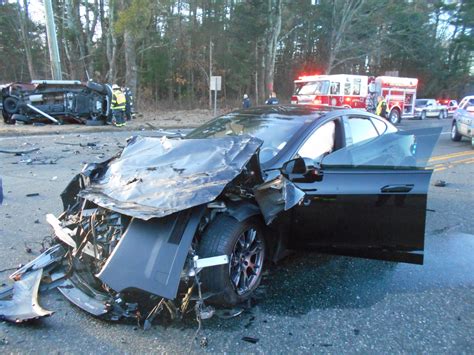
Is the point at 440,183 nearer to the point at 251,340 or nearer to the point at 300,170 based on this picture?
the point at 300,170

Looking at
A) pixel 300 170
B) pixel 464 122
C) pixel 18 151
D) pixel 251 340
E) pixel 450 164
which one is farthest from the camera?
pixel 464 122

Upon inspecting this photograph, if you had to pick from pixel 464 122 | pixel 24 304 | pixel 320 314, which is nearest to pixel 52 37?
pixel 464 122

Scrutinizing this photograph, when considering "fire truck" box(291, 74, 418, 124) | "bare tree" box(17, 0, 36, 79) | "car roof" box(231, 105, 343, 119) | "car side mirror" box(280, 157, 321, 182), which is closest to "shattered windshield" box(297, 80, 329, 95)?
"fire truck" box(291, 74, 418, 124)

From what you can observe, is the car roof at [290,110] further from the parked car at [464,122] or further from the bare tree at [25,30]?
the bare tree at [25,30]

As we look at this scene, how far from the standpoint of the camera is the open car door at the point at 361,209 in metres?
3.45

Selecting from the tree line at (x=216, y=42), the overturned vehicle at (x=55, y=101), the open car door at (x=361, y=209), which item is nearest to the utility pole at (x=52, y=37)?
the overturned vehicle at (x=55, y=101)

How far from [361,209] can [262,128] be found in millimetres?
1306

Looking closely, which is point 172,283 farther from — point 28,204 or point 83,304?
point 28,204

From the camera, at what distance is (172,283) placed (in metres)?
2.58

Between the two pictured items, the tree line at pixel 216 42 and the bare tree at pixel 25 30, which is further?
the bare tree at pixel 25 30

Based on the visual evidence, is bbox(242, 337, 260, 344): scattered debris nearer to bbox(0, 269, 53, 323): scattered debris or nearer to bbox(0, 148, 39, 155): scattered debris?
bbox(0, 269, 53, 323): scattered debris

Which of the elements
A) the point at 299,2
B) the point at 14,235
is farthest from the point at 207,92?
the point at 14,235

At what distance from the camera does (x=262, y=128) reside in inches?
164

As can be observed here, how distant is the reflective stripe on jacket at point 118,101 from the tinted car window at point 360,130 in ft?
46.8
